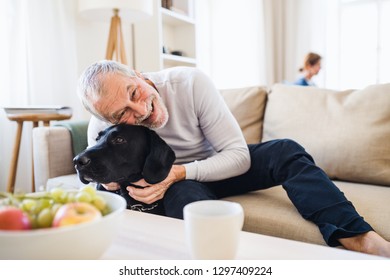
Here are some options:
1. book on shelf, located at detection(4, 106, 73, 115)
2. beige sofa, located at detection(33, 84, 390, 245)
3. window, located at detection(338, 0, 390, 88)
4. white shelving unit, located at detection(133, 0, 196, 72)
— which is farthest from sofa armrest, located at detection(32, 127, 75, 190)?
window, located at detection(338, 0, 390, 88)

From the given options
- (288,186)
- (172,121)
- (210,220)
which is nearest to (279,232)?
(288,186)

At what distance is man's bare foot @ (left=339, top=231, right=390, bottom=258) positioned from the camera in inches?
32.3

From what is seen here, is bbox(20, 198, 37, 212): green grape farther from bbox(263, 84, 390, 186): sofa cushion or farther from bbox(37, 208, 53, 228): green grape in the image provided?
bbox(263, 84, 390, 186): sofa cushion

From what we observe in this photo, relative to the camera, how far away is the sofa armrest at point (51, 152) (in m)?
1.51

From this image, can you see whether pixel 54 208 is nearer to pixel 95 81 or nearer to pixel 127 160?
pixel 127 160

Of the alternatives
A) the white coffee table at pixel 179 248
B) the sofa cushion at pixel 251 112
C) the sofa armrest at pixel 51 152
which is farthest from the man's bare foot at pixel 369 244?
the sofa armrest at pixel 51 152

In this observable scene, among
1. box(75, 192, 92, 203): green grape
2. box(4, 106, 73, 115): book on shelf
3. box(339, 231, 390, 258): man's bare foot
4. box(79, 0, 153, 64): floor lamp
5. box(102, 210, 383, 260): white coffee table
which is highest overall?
box(79, 0, 153, 64): floor lamp

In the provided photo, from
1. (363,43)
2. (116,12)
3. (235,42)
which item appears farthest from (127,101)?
(363,43)

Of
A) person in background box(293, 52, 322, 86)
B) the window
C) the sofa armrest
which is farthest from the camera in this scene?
the window

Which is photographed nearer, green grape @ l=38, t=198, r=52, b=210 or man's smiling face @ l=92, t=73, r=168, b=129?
green grape @ l=38, t=198, r=52, b=210

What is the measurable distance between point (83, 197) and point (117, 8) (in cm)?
187

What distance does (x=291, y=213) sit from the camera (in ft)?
3.48

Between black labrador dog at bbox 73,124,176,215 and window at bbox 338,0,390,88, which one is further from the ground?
window at bbox 338,0,390,88

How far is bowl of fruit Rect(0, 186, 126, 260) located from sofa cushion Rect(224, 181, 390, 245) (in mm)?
631
